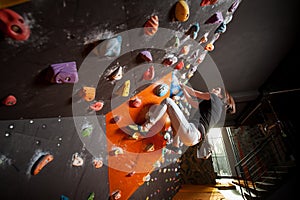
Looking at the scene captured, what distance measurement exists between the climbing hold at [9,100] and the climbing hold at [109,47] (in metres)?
0.38

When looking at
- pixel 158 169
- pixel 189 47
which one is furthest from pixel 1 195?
pixel 158 169

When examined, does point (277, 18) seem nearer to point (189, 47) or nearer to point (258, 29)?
point (258, 29)

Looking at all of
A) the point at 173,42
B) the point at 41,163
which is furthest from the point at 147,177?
the point at 173,42

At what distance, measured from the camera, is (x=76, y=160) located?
3.30 ft

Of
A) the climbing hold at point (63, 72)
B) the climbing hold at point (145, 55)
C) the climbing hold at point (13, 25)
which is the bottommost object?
the climbing hold at point (13, 25)

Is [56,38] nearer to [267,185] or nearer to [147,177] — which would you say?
[147,177]

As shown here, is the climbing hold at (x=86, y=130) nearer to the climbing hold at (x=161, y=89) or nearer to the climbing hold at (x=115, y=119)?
the climbing hold at (x=115, y=119)

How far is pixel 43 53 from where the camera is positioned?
0.57m

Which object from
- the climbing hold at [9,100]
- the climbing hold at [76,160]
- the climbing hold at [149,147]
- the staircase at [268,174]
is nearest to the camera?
the climbing hold at [9,100]

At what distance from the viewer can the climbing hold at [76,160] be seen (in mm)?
992

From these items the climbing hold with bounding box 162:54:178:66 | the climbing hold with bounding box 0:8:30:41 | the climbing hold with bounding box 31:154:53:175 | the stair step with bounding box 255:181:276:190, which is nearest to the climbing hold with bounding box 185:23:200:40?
the climbing hold with bounding box 162:54:178:66

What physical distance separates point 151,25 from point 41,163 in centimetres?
87

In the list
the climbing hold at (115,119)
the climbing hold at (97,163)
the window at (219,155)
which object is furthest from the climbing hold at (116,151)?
the window at (219,155)

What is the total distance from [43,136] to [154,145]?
104 centimetres
